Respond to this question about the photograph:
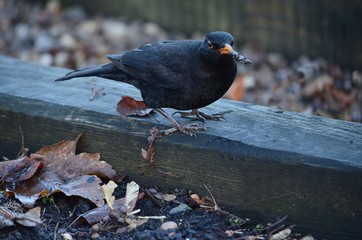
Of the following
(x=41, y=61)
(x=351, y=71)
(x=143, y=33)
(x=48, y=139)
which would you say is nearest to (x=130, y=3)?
(x=143, y=33)

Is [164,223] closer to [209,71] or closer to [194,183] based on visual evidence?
[194,183]

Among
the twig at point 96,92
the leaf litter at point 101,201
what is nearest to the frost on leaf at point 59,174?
the leaf litter at point 101,201

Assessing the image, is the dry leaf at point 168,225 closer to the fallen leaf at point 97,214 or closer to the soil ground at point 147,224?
the soil ground at point 147,224

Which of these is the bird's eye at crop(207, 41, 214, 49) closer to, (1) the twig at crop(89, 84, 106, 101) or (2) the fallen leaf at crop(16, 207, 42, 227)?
(1) the twig at crop(89, 84, 106, 101)

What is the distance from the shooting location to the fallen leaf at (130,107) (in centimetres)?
375

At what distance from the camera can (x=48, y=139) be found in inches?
151

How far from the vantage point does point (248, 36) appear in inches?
275

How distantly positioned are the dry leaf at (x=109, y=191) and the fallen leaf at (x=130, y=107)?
0.51 meters

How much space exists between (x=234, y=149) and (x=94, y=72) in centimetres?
135

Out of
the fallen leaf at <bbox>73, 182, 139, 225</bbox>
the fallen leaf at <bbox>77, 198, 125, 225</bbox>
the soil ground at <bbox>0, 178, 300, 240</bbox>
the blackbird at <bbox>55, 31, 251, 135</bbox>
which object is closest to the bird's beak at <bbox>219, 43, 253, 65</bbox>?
the blackbird at <bbox>55, 31, 251, 135</bbox>

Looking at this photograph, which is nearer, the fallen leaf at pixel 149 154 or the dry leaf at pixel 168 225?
the dry leaf at pixel 168 225

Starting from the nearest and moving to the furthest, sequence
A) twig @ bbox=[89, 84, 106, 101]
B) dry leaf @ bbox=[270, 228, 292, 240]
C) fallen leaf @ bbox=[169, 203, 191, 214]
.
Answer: dry leaf @ bbox=[270, 228, 292, 240] < fallen leaf @ bbox=[169, 203, 191, 214] < twig @ bbox=[89, 84, 106, 101]

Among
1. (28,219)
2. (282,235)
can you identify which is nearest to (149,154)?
(28,219)

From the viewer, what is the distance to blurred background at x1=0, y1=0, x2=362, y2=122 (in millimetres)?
6160
